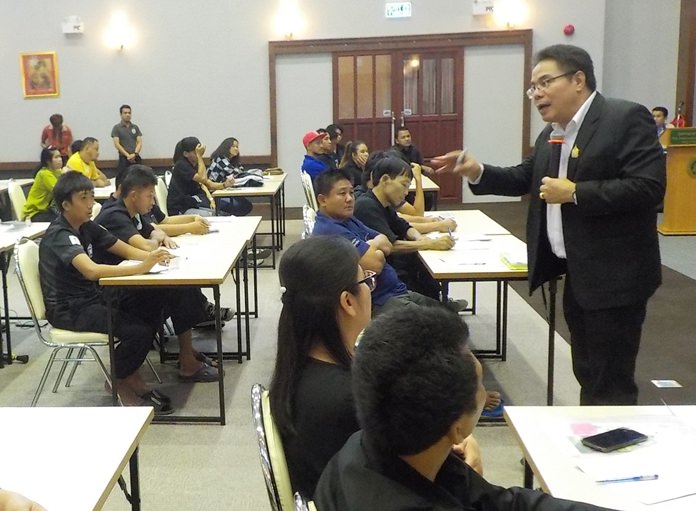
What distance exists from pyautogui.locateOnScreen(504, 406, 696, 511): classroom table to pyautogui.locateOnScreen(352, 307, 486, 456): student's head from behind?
0.43 metres

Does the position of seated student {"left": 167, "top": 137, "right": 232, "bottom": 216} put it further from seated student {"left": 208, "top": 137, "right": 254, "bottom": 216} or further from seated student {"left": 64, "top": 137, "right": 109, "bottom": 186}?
seated student {"left": 64, "top": 137, "right": 109, "bottom": 186}

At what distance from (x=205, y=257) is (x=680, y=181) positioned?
5.61 m

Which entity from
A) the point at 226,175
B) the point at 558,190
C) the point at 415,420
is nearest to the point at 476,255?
the point at 558,190

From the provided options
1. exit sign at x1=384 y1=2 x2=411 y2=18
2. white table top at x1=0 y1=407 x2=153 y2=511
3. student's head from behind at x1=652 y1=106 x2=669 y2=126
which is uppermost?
exit sign at x1=384 y1=2 x2=411 y2=18

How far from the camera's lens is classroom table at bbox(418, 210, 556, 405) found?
3.22m

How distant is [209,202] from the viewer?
6621mm

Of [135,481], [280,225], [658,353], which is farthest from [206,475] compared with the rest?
[280,225]

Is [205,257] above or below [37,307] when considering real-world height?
above

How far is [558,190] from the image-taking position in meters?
2.28

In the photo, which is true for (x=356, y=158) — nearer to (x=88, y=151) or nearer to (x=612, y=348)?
(x=88, y=151)

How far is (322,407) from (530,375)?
2.64 metres

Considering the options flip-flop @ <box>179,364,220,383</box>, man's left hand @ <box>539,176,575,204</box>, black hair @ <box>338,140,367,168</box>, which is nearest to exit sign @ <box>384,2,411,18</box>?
black hair @ <box>338,140,367,168</box>

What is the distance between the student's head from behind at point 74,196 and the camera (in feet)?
10.9

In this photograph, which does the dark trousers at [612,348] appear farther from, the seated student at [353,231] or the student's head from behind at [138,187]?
the student's head from behind at [138,187]
